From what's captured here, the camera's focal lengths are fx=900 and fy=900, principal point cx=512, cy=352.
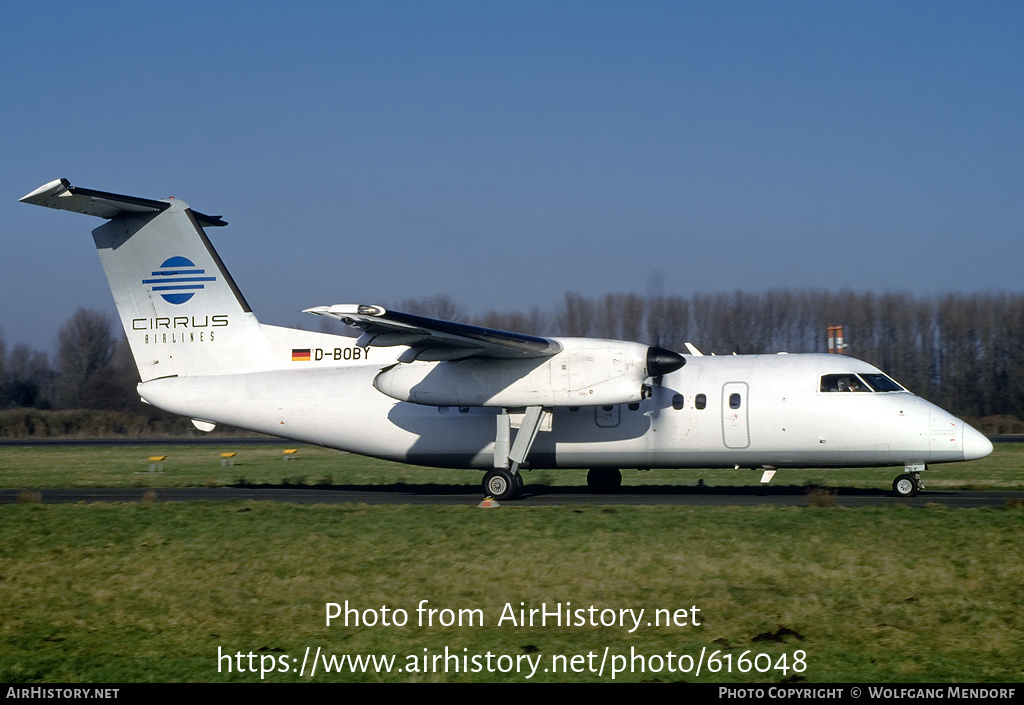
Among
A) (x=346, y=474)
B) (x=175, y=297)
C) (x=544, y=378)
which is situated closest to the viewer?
(x=544, y=378)

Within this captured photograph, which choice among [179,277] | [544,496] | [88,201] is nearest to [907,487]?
[544,496]

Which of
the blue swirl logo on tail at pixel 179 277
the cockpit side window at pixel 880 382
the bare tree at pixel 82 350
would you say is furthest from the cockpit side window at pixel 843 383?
the bare tree at pixel 82 350

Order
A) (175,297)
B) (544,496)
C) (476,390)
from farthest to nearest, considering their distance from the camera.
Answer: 1. (175,297)
2. (544,496)
3. (476,390)

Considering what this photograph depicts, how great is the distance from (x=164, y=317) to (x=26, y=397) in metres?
63.2

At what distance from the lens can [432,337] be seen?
18219 millimetres

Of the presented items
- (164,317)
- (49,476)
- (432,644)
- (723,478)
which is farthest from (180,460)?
(432,644)

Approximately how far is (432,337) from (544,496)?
15.8ft

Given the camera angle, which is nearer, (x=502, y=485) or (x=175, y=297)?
(x=502, y=485)

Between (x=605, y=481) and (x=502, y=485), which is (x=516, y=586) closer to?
(x=502, y=485)

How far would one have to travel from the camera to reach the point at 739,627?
10.1 meters

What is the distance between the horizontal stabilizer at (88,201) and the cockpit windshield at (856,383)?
15.2 meters

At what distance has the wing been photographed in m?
16.2
